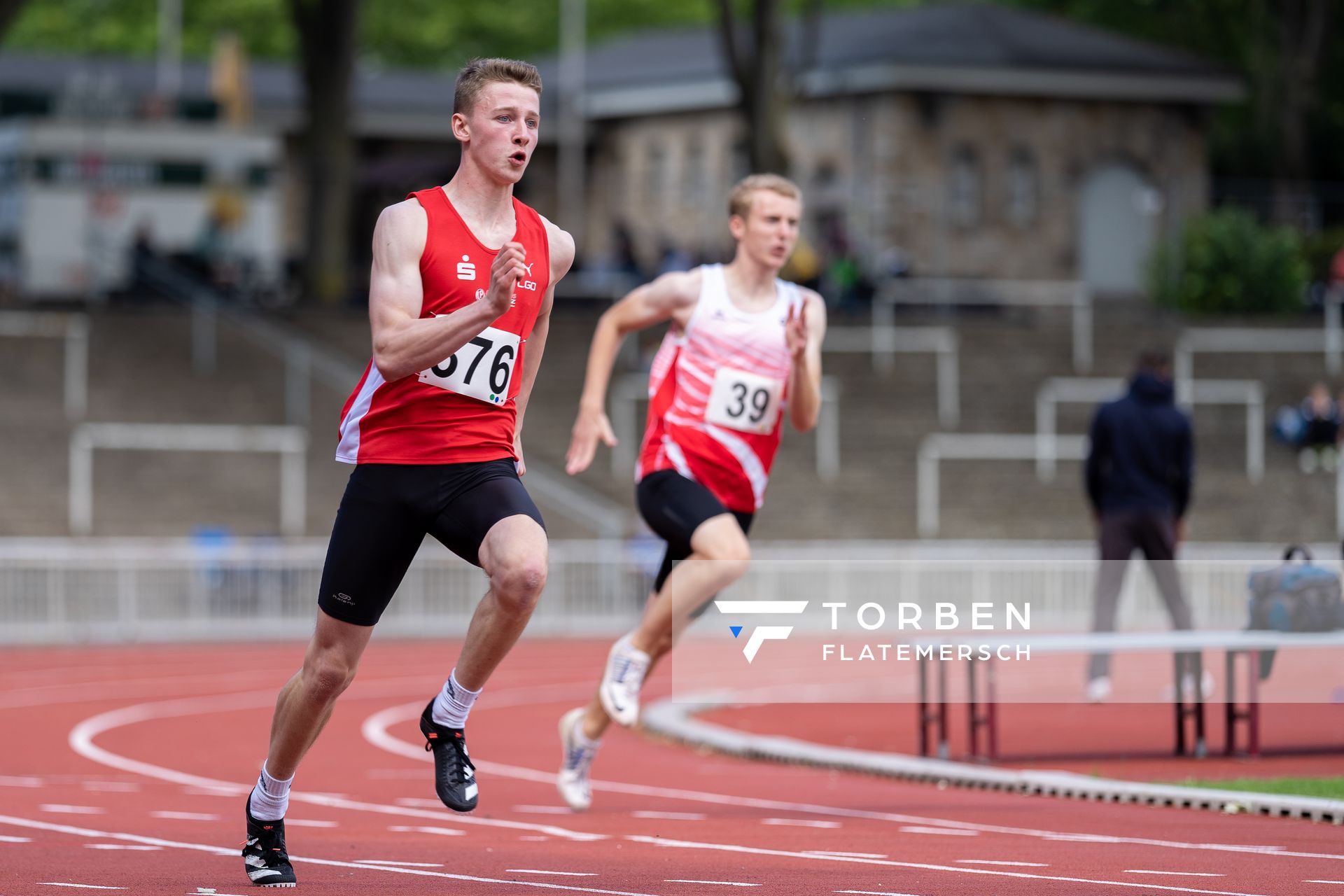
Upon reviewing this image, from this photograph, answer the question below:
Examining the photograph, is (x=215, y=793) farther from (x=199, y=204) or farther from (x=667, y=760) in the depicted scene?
(x=199, y=204)

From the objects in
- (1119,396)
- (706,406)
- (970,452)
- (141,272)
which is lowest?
(970,452)

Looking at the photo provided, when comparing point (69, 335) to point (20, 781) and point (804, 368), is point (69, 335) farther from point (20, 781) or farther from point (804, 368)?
point (804, 368)

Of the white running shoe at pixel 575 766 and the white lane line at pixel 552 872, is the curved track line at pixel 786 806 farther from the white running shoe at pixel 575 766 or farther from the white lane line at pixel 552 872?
the white lane line at pixel 552 872

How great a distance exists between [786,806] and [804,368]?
6.85 feet

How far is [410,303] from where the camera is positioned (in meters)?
7.43

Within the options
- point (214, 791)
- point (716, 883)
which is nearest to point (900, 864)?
point (716, 883)

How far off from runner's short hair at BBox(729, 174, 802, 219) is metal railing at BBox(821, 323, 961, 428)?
74.3 ft

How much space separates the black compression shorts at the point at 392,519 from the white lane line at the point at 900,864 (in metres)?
1.94

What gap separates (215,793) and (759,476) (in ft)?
10.7

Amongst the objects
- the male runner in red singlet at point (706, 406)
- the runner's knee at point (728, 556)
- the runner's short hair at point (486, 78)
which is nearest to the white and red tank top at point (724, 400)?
the male runner in red singlet at point (706, 406)

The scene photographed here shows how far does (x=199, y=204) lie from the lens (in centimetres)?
3956

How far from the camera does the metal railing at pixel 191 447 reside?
1069 inches

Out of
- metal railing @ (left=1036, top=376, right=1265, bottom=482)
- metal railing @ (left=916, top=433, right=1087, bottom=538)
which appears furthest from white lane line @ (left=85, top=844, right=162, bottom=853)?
metal railing @ (left=1036, top=376, right=1265, bottom=482)

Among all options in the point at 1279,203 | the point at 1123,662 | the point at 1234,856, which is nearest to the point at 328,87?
the point at 1279,203
